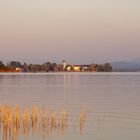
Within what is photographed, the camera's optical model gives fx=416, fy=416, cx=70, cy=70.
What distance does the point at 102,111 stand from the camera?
95.8ft

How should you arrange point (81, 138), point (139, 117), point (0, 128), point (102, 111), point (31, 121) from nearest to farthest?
1. point (81, 138)
2. point (0, 128)
3. point (31, 121)
4. point (139, 117)
5. point (102, 111)

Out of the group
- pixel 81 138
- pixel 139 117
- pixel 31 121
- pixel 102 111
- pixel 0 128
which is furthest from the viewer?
pixel 102 111

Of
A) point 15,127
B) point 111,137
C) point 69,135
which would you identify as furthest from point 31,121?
point 111,137

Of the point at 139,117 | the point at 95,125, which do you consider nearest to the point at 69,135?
the point at 95,125

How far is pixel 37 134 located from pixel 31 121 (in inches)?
110

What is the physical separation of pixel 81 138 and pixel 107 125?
3672 millimetres

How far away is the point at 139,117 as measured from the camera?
25.5m

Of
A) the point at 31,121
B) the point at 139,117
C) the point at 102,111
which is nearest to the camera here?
the point at 31,121

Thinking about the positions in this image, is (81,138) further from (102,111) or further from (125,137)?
(102,111)

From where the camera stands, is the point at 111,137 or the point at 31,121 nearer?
the point at 111,137

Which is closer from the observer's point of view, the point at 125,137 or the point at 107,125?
the point at 125,137

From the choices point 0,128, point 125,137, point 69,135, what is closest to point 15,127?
point 0,128

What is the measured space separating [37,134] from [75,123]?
3837 mm

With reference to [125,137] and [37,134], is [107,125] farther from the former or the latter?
[37,134]
